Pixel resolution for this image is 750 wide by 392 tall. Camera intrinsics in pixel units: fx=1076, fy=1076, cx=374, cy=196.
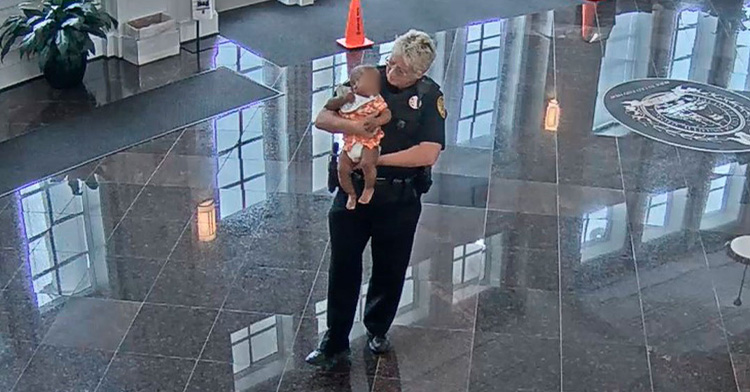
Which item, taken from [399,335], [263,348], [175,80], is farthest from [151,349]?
[175,80]

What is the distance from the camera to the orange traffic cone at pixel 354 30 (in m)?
8.38

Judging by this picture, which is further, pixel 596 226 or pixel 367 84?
pixel 596 226

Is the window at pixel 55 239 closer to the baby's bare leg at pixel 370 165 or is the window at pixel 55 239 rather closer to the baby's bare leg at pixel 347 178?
the baby's bare leg at pixel 347 178

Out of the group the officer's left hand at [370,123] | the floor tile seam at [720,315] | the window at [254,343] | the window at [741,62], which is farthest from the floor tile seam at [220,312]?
the window at [741,62]

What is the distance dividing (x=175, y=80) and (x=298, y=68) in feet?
2.97

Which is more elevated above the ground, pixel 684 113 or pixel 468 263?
pixel 684 113

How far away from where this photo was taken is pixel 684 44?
8727 millimetres

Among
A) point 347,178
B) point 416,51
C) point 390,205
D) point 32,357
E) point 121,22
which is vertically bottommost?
point 32,357

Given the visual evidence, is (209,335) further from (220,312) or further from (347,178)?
(347,178)

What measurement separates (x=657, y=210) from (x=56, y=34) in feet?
13.5

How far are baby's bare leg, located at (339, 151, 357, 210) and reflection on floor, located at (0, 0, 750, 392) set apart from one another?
87 centimetres

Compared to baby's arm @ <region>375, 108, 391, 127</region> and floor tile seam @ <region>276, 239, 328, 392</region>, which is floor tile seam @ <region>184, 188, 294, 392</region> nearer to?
floor tile seam @ <region>276, 239, 328, 392</region>

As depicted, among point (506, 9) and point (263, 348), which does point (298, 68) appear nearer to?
point (506, 9)

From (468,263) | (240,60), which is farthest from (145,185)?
(240,60)
